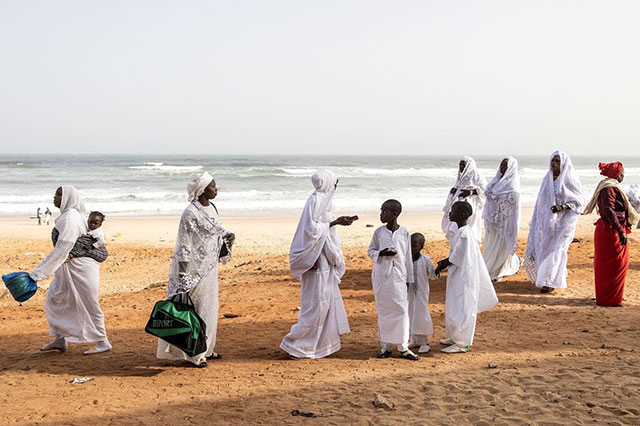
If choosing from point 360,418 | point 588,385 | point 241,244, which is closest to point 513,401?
point 588,385

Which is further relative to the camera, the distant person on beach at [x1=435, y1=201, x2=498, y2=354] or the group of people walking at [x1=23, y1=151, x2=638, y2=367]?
the distant person on beach at [x1=435, y1=201, x2=498, y2=354]

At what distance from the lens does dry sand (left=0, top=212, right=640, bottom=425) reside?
456 cm

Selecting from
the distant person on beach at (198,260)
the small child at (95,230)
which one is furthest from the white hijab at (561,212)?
the small child at (95,230)

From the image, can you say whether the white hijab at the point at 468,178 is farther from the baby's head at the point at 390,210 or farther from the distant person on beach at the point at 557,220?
the baby's head at the point at 390,210

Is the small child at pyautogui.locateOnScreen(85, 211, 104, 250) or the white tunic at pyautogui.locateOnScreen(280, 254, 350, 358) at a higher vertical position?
the small child at pyautogui.locateOnScreen(85, 211, 104, 250)

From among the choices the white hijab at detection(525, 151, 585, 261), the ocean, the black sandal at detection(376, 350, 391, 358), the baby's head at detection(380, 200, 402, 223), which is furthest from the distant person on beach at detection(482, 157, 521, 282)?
the ocean

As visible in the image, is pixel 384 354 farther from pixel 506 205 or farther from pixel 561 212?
pixel 506 205

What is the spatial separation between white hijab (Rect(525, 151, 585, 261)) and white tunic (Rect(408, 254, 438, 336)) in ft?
12.6

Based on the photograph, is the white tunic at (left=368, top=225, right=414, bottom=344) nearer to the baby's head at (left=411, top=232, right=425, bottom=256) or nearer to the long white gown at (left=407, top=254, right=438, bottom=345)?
the baby's head at (left=411, top=232, right=425, bottom=256)

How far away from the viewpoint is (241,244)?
15.1m

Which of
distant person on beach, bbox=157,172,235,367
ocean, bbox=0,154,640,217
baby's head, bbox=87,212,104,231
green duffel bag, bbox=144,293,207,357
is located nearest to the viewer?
green duffel bag, bbox=144,293,207,357

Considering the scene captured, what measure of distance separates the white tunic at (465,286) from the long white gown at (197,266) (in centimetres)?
233

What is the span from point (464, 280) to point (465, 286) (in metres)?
0.06

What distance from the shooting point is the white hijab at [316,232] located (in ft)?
18.5
